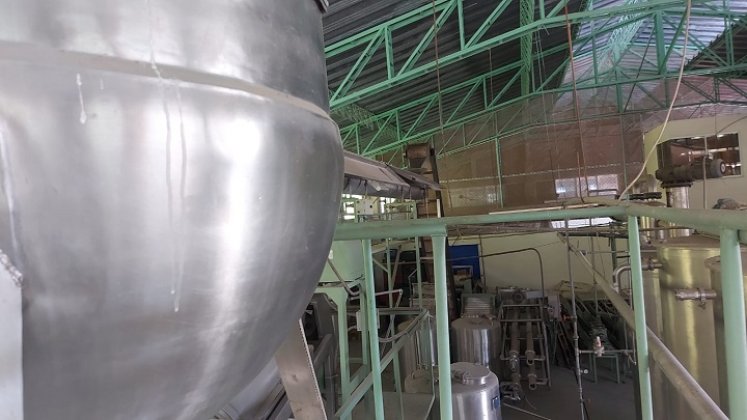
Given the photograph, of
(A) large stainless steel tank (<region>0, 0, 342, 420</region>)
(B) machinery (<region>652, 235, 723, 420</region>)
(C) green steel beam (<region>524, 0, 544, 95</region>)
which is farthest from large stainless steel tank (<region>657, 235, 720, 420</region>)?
(C) green steel beam (<region>524, 0, 544, 95</region>)

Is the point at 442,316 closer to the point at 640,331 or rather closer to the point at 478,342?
the point at 640,331

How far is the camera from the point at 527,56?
8117 millimetres

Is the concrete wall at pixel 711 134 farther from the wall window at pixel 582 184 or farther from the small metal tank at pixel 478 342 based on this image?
the small metal tank at pixel 478 342

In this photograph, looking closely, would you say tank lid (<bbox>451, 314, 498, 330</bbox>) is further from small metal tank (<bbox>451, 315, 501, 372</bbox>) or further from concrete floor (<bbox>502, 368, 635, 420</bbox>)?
concrete floor (<bbox>502, 368, 635, 420</bbox>)

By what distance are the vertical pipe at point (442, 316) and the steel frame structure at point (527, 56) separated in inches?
149

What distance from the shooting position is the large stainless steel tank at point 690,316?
1643 mm

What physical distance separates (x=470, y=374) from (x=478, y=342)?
220cm

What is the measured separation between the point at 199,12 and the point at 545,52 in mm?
8878

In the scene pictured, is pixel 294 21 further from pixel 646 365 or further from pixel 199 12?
pixel 646 365

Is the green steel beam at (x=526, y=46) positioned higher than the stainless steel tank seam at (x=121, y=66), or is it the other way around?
the green steel beam at (x=526, y=46)

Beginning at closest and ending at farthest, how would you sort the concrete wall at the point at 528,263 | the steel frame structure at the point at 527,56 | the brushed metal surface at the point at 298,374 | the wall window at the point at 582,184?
the brushed metal surface at the point at 298,374 → the steel frame structure at the point at 527,56 → the concrete wall at the point at 528,263 → the wall window at the point at 582,184

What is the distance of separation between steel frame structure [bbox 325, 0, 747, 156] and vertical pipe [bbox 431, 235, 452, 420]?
12.4 ft

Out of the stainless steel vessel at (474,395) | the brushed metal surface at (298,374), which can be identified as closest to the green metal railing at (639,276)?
the brushed metal surface at (298,374)

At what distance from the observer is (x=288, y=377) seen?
96 centimetres
